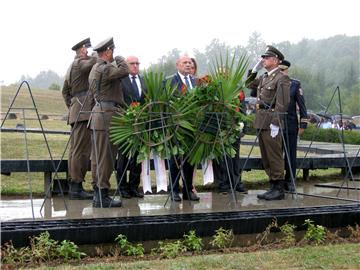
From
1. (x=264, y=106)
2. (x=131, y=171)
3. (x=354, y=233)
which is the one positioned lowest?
(x=354, y=233)

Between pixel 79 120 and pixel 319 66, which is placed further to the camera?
pixel 319 66

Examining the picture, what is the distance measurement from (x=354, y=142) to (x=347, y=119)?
53.9ft

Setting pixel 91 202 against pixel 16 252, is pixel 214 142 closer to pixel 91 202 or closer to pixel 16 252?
pixel 91 202

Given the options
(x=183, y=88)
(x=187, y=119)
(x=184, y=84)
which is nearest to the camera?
(x=187, y=119)

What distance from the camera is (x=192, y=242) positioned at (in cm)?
598

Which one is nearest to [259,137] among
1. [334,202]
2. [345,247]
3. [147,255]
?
[334,202]

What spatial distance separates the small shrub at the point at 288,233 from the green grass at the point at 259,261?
0.48 metres

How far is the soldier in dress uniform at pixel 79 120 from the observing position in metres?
8.04

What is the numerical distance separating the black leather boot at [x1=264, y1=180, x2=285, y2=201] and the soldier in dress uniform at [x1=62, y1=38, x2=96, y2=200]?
2.48 m

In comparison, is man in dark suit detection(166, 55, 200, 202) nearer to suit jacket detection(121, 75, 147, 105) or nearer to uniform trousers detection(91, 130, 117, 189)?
suit jacket detection(121, 75, 147, 105)

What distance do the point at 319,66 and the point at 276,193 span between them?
388 feet

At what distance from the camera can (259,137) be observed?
27.2ft

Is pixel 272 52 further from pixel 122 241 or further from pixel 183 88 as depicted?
pixel 122 241

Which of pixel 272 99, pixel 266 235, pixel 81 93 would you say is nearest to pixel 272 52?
pixel 272 99
